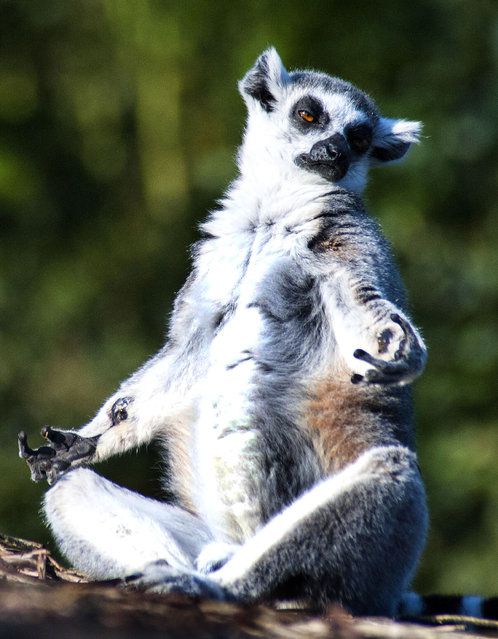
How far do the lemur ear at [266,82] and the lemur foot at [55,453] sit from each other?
2135mm

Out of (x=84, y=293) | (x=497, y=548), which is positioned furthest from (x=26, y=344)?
(x=497, y=548)

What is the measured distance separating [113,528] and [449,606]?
1.47 m

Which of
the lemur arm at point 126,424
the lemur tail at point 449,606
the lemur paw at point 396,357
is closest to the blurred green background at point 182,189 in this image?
the lemur arm at point 126,424

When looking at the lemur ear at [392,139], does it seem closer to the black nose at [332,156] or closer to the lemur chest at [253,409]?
the black nose at [332,156]

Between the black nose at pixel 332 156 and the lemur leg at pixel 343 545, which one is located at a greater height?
the black nose at pixel 332 156

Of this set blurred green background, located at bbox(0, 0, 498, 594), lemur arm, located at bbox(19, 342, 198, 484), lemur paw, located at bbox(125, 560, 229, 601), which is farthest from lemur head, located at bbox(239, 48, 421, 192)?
blurred green background, located at bbox(0, 0, 498, 594)

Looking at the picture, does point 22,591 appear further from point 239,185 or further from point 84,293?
point 84,293

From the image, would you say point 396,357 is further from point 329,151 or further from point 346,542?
point 329,151

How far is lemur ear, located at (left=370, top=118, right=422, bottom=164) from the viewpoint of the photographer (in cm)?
626

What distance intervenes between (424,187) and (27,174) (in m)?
3.67

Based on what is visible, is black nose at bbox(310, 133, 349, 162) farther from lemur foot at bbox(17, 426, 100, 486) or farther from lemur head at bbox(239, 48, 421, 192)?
lemur foot at bbox(17, 426, 100, 486)

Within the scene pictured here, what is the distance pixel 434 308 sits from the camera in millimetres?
10250

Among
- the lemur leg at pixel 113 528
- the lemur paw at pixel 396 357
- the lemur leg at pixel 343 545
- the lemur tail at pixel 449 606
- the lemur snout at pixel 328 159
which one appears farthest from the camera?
the lemur snout at pixel 328 159

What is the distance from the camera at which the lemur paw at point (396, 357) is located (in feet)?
14.6
